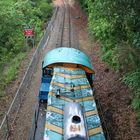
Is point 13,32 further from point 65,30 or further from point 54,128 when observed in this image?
point 54,128

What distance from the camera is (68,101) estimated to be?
570 inches

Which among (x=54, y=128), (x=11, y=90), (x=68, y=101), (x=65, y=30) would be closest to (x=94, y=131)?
(x=54, y=128)

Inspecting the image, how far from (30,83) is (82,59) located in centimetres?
614

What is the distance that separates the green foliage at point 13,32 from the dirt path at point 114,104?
648 cm

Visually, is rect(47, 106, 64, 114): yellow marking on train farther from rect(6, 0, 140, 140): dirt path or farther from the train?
rect(6, 0, 140, 140): dirt path

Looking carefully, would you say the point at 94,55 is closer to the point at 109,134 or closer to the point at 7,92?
the point at 7,92

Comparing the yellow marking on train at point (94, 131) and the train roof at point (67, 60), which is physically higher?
the train roof at point (67, 60)

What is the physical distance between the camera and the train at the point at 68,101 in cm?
1189

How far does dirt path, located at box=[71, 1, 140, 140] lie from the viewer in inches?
634

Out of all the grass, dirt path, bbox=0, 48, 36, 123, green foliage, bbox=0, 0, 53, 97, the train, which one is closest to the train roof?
the train

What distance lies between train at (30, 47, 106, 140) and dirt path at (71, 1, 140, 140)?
79.5 inches

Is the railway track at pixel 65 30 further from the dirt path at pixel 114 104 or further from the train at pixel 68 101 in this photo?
the train at pixel 68 101

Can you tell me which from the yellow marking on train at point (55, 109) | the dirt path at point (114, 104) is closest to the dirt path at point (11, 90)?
the dirt path at point (114, 104)

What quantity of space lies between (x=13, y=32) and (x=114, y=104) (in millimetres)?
20281
